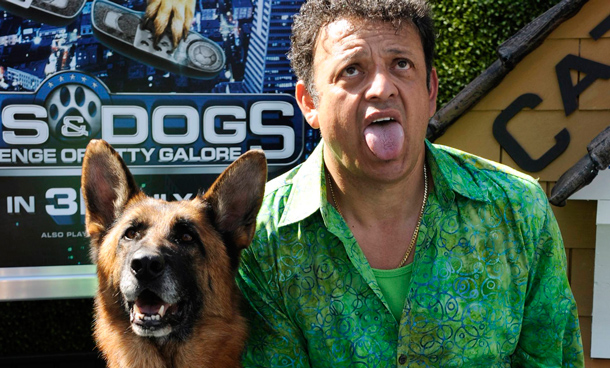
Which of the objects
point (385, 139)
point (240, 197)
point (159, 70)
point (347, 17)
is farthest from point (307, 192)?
point (159, 70)

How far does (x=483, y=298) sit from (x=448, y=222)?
291 millimetres

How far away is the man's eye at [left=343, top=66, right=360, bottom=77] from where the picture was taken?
215cm

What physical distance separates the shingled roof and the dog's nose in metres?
2.09

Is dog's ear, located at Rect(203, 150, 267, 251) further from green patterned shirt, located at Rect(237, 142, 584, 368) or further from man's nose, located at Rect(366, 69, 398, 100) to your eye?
man's nose, located at Rect(366, 69, 398, 100)

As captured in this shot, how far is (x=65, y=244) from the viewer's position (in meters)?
3.32

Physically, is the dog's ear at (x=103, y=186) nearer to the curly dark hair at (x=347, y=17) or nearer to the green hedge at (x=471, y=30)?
the curly dark hair at (x=347, y=17)

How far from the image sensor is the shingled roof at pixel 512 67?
3117 millimetres

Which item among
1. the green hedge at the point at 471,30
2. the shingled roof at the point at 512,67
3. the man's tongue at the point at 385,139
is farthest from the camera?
the green hedge at the point at 471,30

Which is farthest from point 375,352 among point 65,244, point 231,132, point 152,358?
point 65,244

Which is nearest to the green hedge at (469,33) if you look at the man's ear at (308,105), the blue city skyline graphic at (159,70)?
the blue city skyline graphic at (159,70)

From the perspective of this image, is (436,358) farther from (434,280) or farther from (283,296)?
(283,296)

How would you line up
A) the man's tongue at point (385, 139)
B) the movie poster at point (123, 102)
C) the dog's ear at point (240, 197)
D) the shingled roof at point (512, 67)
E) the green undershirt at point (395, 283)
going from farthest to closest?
the movie poster at point (123, 102) < the shingled roof at point (512, 67) < the dog's ear at point (240, 197) < the green undershirt at point (395, 283) < the man's tongue at point (385, 139)

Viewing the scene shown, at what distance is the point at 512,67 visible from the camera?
358cm

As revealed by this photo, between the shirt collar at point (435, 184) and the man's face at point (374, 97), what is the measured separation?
0.51ft
